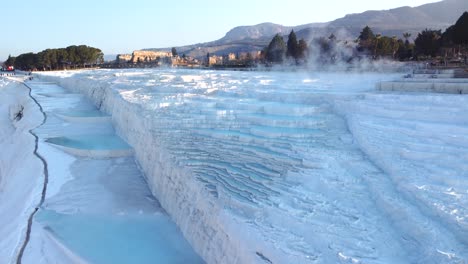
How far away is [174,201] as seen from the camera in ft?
13.5

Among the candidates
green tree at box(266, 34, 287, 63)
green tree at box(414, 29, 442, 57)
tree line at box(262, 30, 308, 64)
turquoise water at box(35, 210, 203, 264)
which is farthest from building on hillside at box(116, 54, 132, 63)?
turquoise water at box(35, 210, 203, 264)

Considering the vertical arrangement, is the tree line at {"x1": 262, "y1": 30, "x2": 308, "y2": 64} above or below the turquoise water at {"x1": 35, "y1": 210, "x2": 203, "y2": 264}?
above

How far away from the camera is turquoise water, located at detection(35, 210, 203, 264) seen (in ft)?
11.2

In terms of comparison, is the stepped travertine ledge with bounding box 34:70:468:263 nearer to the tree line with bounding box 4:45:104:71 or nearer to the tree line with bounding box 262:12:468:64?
the tree line with bounding box 262:12:468:64

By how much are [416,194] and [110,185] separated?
11.6ft

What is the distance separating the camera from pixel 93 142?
22.6ft

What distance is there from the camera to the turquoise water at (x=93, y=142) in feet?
21.3

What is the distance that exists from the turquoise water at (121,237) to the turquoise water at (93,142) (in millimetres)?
2183

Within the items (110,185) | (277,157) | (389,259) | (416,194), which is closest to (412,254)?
(389,259)

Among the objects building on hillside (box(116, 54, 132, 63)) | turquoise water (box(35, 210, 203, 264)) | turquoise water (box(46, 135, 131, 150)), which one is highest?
building on hillside (box(116, 54, 132, 63))

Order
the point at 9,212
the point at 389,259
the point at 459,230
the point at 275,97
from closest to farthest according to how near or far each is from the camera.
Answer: the point at 389,259
the point at 459,230
the point at 9,212
the point at 275,97

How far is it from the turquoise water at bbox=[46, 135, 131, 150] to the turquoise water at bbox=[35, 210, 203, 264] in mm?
2183

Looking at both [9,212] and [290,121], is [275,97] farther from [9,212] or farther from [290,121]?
[9,212]

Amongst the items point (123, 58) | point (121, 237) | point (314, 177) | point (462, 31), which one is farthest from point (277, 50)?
point (123, 58)
